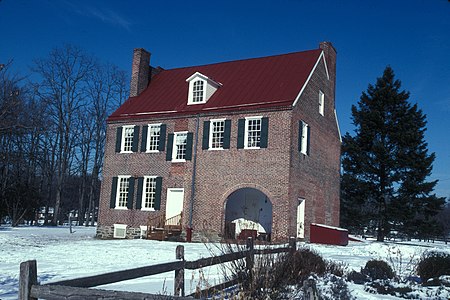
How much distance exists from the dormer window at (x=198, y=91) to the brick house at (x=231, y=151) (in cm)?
6

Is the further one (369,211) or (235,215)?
(369,211)

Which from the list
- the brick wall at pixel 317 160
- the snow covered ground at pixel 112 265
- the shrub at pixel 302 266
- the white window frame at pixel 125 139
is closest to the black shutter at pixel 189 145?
the white window frame at pixel 125 139

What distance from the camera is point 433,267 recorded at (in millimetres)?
10609

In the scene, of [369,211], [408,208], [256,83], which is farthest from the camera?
[369,211]

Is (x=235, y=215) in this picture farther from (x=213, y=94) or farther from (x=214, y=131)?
(x=213, y=94)

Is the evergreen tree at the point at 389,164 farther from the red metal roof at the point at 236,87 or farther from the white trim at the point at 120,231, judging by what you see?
the white trim at the point at 120,231

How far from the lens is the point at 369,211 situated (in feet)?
102

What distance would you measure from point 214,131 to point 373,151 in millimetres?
12953

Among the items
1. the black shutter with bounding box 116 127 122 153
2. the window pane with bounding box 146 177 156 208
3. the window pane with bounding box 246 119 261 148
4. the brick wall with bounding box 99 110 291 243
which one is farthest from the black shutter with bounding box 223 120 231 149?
the black shutter with bounding box 116 127 122 153

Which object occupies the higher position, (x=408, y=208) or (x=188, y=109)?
(x=188, y=109)

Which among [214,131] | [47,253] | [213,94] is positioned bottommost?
[47,253]

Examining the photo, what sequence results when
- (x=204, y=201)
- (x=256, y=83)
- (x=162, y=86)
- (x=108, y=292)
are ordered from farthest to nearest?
(x=162, y=86), (x=256, y=83), (x=204, y=201), (x=108, y=292)

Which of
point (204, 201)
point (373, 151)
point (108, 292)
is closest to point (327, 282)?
point (108, 292)

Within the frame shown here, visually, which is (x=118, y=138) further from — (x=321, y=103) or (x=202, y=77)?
(x=321, y=103)
